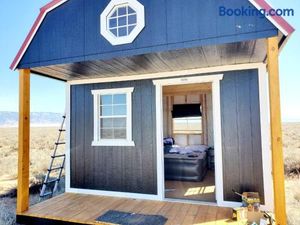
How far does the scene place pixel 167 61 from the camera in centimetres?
475

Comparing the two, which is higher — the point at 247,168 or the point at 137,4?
the point at 137,4

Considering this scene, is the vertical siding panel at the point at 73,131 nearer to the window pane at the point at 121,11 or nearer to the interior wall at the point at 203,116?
the window pane at the point at 121,11

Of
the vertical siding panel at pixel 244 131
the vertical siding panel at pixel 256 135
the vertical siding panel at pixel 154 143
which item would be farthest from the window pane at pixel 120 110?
the vertical siding panel at pixel 256 135

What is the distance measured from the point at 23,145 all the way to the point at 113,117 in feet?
7.67

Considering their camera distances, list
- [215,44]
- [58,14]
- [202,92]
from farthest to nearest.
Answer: [202,92], [58,14], [215,44]

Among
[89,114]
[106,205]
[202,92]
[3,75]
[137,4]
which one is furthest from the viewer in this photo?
[3,75]

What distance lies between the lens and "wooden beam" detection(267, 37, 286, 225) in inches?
126

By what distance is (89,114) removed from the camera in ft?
21.3

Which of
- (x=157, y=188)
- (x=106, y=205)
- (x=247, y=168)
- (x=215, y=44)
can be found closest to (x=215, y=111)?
(x=247, y=168)

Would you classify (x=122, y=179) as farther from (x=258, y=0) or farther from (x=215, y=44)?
(x=258, y=0)

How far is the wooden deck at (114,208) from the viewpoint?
4395 mm

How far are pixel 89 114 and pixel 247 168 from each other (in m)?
4.38

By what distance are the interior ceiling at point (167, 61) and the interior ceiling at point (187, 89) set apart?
11.5 feet

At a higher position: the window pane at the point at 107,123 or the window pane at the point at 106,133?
the window pane at the point at 107,123
